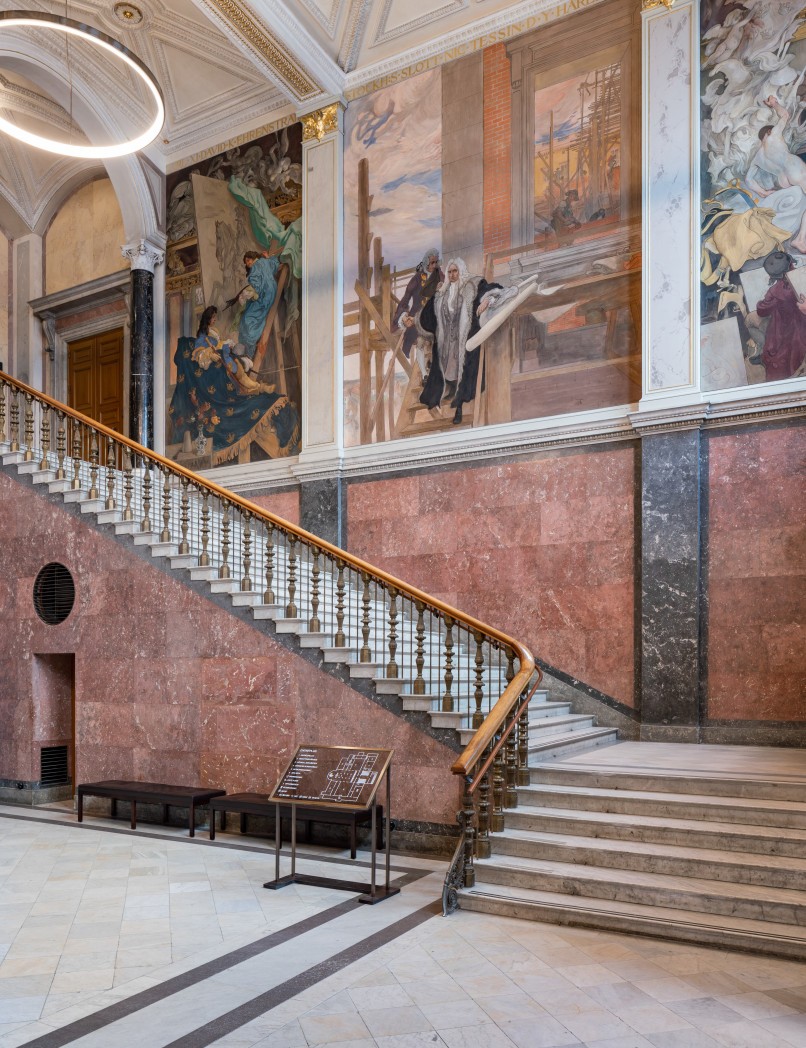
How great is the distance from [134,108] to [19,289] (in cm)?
397

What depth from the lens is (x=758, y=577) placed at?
860 centimetres

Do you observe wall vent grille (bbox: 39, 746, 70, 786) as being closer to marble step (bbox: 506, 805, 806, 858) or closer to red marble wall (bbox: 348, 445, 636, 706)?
red marble wall (bbox: 348, 445, 636, 706)

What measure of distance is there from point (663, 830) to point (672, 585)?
11.0 feet

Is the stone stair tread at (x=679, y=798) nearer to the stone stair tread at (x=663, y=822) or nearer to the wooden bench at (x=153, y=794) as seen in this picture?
the stone stair tread at (x=663, y=822)

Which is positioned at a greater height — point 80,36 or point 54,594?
point 80,36

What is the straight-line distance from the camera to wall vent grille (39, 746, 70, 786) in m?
9.92

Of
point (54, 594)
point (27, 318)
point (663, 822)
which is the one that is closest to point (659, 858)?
point (663, 822)

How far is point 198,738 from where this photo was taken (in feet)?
28.6

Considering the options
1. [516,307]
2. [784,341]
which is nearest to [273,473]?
[516,307]

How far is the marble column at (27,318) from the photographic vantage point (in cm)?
1530

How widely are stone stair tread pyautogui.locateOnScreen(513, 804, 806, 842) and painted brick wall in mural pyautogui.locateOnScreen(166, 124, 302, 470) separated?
6.86 m

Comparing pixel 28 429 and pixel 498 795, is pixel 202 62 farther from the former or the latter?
pixel 498 795

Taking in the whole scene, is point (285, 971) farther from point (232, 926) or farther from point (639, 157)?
point (639, 157)

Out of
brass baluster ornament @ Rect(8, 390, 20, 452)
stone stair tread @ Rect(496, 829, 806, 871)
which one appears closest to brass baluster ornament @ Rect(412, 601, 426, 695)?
stone stair tread @ Rect(496, 829, 806, 871)
